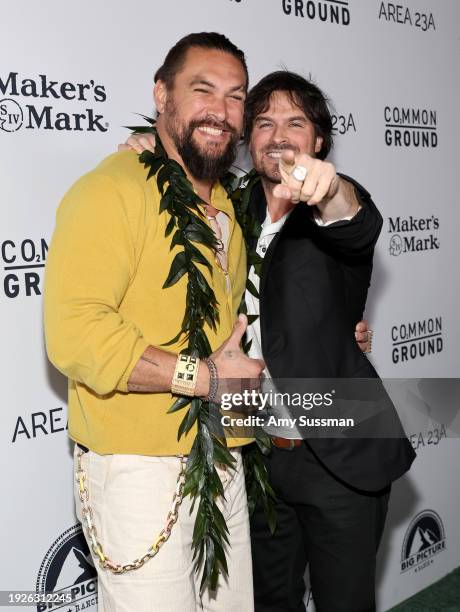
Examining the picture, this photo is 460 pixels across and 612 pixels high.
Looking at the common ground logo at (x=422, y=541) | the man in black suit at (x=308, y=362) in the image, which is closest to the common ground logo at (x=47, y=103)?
the man in black suit at (x=308, y=362)

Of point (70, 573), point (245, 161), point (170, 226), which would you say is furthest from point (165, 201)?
point (70, 573)

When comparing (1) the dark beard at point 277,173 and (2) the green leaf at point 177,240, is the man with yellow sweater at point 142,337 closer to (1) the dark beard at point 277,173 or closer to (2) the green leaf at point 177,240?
(2) the green leaf at point 177,240

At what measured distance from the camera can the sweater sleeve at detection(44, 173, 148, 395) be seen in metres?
1.57

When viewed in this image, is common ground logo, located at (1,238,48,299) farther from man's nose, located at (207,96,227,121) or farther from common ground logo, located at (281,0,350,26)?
common ground logo, located at (281,0,350,26)

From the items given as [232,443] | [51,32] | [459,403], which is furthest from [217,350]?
[459,403]

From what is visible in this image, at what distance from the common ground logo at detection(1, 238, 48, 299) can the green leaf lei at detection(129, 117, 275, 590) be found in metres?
0.49

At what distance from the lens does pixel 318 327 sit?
2.01 m

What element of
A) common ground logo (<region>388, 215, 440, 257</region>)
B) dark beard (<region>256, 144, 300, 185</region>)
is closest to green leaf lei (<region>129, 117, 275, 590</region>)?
dark beard (<region>256, 144, 300, 185</region>)

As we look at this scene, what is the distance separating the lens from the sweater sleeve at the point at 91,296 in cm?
157

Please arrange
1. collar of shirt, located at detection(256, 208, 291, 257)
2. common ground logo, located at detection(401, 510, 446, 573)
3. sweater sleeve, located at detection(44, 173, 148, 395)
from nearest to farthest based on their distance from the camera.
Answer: sweater sleeve, located at detection(44, 173, 148, 395) < collar of shirt, located at detection(256, 208, 291, 257) < common ground logo, located at detection(401, 510, 446, 573)

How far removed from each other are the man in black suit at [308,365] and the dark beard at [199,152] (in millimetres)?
181

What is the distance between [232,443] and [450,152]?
7.31 feet

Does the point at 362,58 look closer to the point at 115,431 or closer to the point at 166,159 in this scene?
the point at 166,159

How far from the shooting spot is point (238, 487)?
77.8 inches
